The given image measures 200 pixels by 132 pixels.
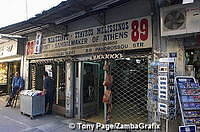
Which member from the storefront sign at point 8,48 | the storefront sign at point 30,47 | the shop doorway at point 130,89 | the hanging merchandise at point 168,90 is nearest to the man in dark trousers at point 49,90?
the storefront sign at point 30,47

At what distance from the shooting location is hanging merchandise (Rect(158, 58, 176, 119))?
4.46m

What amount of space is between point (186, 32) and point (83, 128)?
4.01 m

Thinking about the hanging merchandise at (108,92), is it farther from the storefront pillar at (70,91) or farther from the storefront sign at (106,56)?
Answer: the storefront pillar at (70,91)

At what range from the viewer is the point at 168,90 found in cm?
447

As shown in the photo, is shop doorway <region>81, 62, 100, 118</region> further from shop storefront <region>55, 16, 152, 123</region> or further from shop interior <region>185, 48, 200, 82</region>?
shop interior <region>185, 48, 200, 82</region>

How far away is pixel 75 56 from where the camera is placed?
7.33 meters

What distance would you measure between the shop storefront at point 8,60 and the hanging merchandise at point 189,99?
26.8ft

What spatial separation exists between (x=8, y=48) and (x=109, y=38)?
25.1 ft

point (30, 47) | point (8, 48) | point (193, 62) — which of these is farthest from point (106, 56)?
point (8, 48)

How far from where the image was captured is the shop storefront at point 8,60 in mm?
10439

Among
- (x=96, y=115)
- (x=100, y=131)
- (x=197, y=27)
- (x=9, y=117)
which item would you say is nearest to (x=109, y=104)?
(x=100, y=131)

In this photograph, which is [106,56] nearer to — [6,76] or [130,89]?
[130,89]

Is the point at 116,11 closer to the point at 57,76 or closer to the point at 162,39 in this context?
the point at 162,39

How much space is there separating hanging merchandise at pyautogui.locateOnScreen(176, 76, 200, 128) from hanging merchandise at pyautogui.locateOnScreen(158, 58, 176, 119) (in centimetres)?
15
